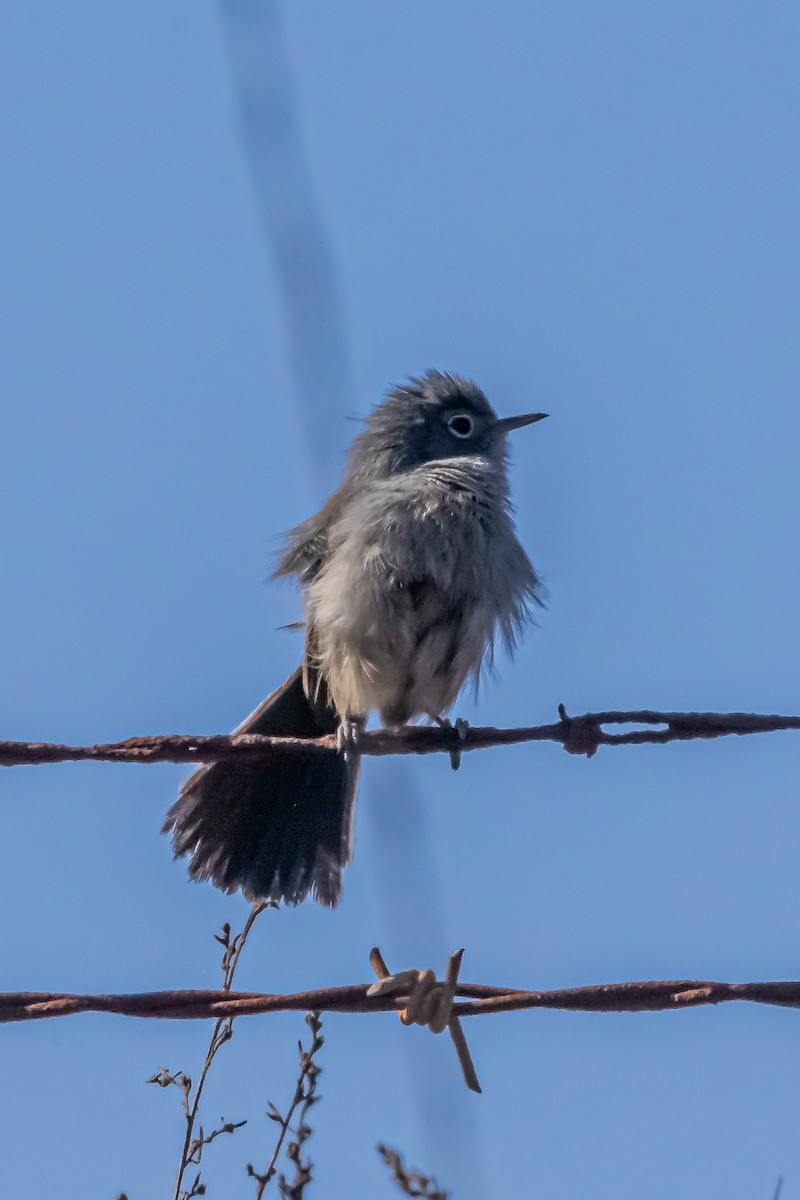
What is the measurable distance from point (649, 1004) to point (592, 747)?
2.70ft

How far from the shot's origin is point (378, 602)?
233 inches

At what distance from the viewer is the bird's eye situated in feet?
22.8

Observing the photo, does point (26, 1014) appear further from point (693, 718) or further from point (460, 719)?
point (460, 719)

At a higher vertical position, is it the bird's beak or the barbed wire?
the bird's beak

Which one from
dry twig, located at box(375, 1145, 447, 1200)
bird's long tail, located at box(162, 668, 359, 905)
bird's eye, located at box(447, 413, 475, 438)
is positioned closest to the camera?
dry twig, located at box(375, 1145, 447, 1200)

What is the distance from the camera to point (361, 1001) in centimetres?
310

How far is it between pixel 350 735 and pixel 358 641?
809 millimetres

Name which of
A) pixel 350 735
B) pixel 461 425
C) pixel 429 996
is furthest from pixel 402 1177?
pixel 461 425

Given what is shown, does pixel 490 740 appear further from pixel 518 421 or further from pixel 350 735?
pixel 518 421

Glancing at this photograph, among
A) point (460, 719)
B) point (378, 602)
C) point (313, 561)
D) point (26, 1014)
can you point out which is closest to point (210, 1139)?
point (26, 1014)

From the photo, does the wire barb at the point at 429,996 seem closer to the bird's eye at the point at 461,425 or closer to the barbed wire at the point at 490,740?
the barbed wire at the point at 490,740

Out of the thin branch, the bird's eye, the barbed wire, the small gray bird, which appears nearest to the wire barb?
the thin branch

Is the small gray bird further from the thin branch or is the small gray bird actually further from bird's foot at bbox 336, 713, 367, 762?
the thin branch

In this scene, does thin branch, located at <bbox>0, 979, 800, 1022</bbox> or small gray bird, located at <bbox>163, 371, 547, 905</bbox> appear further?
small gray bird, located at <bbox>163, 371, 547, 905</bbox>
